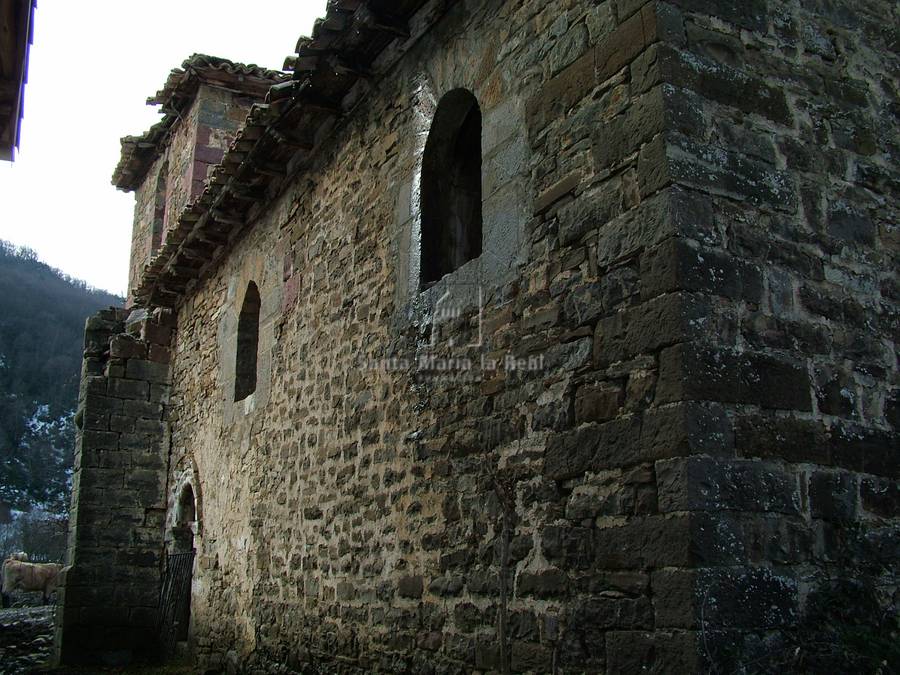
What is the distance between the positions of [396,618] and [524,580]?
127cm

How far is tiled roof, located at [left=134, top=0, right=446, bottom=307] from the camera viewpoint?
5703mm

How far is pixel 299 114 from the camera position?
6.73 metres

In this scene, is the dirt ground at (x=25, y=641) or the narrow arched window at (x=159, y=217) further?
the narrow arched window at (x=159, y=217)

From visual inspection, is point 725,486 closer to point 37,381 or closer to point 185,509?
point 185,509

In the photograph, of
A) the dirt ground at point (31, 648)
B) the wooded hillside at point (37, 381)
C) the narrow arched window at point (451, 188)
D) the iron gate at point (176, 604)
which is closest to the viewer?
the narrow arched window at point (451, 188)

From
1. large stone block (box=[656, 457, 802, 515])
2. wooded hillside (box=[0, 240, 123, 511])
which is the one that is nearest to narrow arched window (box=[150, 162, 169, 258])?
large stone block (box=[656, 457, 802, 515])

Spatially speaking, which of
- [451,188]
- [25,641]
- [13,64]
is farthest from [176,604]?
[13,64]

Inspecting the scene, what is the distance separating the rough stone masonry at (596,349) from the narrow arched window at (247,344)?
160 cm

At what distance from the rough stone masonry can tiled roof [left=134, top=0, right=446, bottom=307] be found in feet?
0.10

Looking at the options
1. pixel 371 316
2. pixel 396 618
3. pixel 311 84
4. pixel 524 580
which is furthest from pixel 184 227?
pixel 524 580

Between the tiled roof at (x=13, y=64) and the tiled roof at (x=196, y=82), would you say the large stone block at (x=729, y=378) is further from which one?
the tiled roof at (x=196, y=82)

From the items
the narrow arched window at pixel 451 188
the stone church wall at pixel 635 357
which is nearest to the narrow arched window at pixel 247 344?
the stone church wall at pixel 635 357

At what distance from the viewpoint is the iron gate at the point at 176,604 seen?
30.2 feet

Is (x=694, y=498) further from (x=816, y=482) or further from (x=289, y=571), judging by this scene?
(x=289, y=571)
